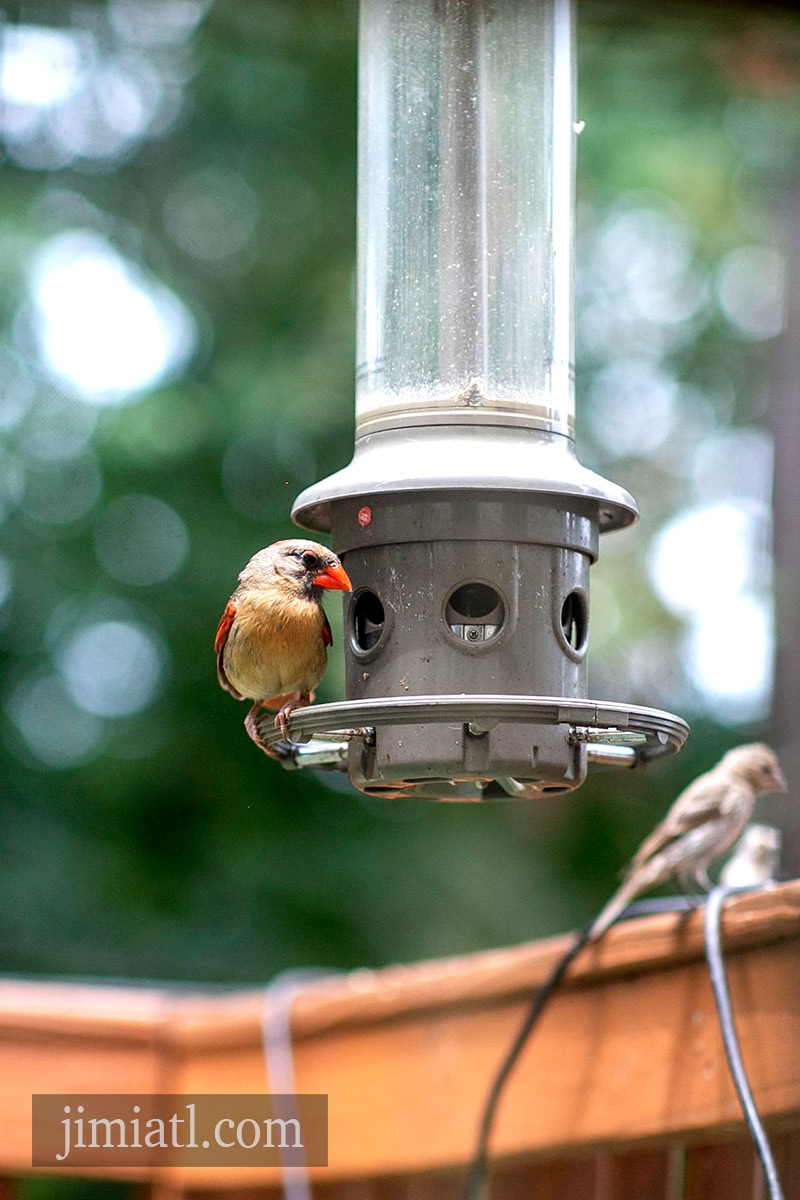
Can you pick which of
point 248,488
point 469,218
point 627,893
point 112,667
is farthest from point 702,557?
point 469,218

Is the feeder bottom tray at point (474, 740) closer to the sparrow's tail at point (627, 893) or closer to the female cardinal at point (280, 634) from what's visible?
the female cardinal at point (280, 634)

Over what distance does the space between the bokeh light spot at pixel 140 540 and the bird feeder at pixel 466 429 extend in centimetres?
364

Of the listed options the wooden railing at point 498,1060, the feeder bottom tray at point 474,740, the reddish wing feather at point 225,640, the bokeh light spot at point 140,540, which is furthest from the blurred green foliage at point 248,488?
the feeder bottom tray at point 474,740

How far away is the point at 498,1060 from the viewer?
306 centimetres

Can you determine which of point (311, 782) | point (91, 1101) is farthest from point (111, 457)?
point (91, 1101)

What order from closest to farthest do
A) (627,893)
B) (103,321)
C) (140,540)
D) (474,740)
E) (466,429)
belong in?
(474,740)
(466,429)
(627,893)
(103,321)
(140,540)

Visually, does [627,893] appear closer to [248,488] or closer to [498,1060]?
[498,1060]

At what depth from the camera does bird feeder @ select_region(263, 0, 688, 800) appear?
2.22 metres

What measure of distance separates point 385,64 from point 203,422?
3.90 metres

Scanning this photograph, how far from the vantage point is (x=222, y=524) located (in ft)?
19.2

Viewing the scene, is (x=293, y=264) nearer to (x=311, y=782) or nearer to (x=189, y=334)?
(x=189, y=334)

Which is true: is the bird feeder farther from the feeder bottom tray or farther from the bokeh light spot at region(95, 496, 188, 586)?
the bokeh light spot at region(95, 496, 188, 586)

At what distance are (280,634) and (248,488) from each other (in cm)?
333

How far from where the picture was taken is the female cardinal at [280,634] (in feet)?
8.48
